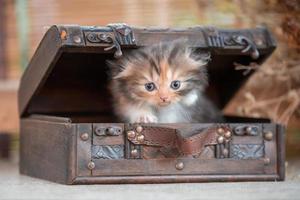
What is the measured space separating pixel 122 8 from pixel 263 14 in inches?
29.1

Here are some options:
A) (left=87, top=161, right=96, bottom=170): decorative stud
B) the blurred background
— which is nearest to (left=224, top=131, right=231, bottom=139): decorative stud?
(left=87, top=161, right=96, bottom=170): decorative stud

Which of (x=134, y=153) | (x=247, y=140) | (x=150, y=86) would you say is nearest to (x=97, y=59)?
(x=150, y=86)

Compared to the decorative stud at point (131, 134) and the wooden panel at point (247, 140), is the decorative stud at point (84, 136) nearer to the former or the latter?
the decorative stud at point (131, 134)

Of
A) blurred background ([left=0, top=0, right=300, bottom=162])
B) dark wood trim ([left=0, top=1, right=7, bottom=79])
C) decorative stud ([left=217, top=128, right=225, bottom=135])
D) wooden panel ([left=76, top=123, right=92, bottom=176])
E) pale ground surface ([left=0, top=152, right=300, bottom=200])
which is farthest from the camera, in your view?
dark wood trim ([left=0, top=1, right=7, bottom=79])

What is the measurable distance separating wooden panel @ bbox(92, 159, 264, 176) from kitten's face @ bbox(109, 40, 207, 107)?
17cm

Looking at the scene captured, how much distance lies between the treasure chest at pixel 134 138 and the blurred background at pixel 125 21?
526 mm

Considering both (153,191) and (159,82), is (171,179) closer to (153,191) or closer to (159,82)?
(153,191)

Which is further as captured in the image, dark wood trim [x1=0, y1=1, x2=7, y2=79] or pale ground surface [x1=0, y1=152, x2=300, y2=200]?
dark wood trim [x1=0, y1=1, x2=7, y2=79]

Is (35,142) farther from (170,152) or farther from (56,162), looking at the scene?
(170,152)

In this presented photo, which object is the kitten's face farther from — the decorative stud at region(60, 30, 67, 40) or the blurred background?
the blurred background

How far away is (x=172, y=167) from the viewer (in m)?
1.80

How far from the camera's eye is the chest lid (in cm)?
179

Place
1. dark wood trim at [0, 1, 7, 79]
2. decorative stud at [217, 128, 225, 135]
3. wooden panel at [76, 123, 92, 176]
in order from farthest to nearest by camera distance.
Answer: dark wood trim at [0, 1, 7, 79] < decorative stud at [217, 128, 225, 135] < wooden panel at [76, 123, 92, 176]

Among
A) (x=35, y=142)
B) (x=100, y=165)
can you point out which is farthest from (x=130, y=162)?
(x=35, y=142)
